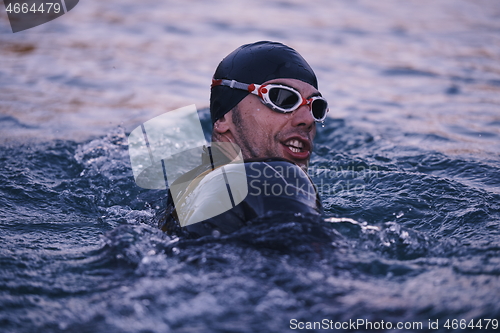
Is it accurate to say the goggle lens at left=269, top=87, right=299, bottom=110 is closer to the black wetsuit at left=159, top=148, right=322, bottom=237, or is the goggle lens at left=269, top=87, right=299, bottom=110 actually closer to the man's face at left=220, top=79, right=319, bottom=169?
the man's face at left=220, top=79, right=319, bottom=169

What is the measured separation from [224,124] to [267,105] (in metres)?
0.41

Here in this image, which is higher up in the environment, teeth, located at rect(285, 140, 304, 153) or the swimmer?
the swimmer

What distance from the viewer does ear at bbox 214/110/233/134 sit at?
432cm

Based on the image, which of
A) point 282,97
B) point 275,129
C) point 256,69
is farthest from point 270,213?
point 256,69

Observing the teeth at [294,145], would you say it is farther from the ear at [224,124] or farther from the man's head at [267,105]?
the ear at [224,124]

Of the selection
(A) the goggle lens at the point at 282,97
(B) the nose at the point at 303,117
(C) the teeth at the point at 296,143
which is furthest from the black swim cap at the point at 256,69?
(C) the teeth at the point at 296,143

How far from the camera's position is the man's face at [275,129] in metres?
4.20

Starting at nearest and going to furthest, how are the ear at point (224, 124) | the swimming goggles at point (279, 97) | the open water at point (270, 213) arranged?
the open water at point (270, 213) < the swimming goggles at point (279, 97) < the ear at point (224, 124)

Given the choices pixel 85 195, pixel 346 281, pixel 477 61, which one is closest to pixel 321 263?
pixel 346 281

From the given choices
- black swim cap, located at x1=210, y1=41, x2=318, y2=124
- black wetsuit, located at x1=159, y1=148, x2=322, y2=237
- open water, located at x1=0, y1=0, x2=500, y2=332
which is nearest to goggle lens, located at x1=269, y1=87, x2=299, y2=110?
black swim cap, located at x1=210, y1=41, x2=318, y2=124

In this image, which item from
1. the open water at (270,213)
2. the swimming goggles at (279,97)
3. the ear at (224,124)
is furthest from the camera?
the ear at (224,124)

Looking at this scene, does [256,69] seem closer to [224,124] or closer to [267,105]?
[267,105]

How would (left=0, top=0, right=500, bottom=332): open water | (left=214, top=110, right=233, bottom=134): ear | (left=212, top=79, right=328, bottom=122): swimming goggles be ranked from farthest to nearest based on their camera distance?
1. (left=214, top=110, right=233, bottom=134): ear
2. (left=212, top=79, right=328, bottom=122): swimming goggles
3. (left=0, top=0, right=500, bottom=332): open water

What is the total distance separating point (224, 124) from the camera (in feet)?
14.2
